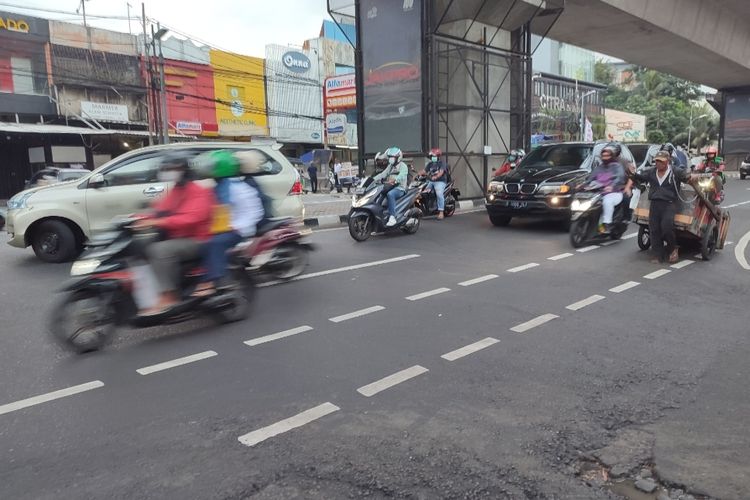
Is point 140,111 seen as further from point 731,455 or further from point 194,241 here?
point 731,455

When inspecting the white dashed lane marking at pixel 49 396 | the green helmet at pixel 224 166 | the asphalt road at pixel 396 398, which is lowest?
the asphalt road at pixel 396 398

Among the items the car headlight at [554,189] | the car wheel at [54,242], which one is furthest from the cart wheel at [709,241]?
the car wheel at [54,242]

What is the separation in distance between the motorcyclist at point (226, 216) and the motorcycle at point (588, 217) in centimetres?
533

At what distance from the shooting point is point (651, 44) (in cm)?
2194

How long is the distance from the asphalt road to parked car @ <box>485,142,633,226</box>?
418 centimetres

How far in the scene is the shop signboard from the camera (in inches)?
972

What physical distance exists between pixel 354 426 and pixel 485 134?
15093 mm

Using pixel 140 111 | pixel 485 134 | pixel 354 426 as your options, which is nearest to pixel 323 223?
pixel 485 134

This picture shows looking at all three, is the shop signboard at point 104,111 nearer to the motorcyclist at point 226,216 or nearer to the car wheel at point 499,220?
the car wheel at point 499,220

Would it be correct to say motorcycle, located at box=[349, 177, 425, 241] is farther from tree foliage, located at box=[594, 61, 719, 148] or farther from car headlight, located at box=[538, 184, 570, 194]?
tree foliage, located at box=[594, 61, 719, 148]

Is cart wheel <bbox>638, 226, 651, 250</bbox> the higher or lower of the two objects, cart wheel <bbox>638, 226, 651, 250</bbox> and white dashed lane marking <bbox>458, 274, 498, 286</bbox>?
the higher

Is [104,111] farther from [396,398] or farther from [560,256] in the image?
[396,398]

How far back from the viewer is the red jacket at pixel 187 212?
189 inches

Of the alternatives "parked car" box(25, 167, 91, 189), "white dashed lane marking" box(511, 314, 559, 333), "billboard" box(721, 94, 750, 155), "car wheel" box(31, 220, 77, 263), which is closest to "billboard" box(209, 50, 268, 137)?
"parked car" box(25, 167, 91, 189)
